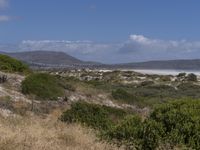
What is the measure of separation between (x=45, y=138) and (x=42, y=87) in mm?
17976

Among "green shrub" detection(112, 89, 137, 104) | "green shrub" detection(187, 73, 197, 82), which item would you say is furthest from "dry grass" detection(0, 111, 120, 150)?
"green shrub" detection(187, 73, 197, 82)

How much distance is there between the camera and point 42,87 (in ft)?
91.2

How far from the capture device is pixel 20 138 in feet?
30.6

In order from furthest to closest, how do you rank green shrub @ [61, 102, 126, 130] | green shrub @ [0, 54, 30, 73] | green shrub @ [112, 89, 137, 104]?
green shrub @ [0, 54, 30, 73]
green shrub @ [112, 89, 137, 104]
green shrub @ [61, 102, 126, 130]

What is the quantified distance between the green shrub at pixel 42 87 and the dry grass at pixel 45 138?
14.3 m

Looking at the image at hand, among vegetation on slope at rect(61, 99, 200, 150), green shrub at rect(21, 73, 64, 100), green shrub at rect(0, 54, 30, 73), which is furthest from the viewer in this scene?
green shrub at rect(0, 54, 30, 73)

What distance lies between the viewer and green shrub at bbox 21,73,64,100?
2634 centimetres

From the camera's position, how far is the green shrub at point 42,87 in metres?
26.3

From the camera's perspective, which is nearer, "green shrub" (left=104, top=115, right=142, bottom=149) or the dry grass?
the dry grass

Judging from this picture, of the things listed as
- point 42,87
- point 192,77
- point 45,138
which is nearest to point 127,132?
point 45,138

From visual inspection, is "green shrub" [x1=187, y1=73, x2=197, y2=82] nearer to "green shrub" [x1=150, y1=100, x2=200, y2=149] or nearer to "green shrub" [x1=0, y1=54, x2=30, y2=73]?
"green shrub" [x1=0, y1=54, x2=30, y2=73]

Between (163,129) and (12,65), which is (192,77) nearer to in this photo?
(12,65)

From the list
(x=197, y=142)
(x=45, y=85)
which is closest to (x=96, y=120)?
(x=197, y=142)

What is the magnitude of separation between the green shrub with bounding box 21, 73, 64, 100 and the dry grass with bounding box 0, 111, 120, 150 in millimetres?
14285
